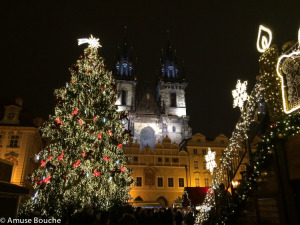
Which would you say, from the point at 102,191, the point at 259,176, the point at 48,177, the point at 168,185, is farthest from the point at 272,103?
the point at 168,185

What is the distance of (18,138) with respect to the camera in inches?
991

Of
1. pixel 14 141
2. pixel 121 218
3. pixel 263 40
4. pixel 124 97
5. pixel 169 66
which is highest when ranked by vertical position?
pixel 169 66

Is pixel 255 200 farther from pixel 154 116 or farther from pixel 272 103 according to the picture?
pixel 154 116

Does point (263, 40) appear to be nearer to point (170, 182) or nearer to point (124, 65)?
point (170, 182)

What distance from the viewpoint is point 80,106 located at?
13805 millimetres

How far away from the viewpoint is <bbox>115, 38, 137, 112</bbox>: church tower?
181 feet

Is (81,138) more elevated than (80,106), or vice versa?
(80,106)

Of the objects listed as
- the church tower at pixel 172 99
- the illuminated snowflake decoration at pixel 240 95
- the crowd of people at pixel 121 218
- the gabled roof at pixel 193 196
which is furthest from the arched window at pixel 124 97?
the illuminated snowflake decoration at pixel 240 95

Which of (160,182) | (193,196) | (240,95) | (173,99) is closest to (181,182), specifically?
(160,182)

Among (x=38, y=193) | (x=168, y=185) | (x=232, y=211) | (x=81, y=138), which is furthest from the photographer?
(x=168, y=185)

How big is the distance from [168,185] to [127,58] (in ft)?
122

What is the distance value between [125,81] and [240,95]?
46624 mm

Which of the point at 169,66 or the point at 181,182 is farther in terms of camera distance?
the point at 169,66

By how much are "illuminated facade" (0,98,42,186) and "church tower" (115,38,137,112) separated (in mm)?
27790
